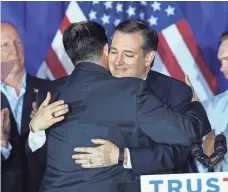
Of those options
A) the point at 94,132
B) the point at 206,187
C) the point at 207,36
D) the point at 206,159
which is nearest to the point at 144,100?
the point at 94,132

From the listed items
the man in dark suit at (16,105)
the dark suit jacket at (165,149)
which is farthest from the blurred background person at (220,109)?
the man in dark suit at (16,105)

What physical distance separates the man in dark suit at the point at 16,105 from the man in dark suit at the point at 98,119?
790 mm

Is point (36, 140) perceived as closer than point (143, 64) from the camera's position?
Yes

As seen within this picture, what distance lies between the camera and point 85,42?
1869 mm

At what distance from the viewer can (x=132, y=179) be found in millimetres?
1896

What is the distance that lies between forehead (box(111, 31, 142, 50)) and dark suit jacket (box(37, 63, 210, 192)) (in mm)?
341

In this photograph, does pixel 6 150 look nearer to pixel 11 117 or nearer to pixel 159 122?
pixel 11 117

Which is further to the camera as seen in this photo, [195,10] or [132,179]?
[195,10]

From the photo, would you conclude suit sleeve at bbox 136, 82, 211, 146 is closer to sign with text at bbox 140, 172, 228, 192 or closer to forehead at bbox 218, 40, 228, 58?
sign with text at bbox 140, 172, 228, 192

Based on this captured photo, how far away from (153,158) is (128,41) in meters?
0.53

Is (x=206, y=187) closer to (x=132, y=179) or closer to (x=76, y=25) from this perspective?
(x=132, y=179)

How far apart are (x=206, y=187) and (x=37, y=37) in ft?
4.32

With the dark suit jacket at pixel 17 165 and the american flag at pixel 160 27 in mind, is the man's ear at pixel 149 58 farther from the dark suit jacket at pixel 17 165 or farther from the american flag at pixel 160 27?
the dark suit jacket at pixel 17 165

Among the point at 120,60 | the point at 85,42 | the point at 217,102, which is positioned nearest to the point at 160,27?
the point at 217,102
